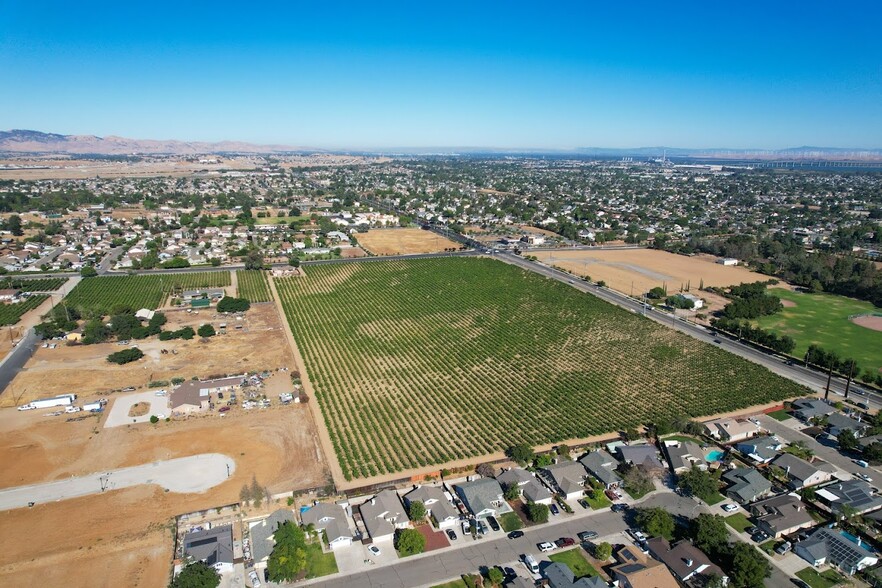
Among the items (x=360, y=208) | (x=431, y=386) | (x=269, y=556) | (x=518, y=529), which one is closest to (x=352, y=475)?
(x=269, y=556)

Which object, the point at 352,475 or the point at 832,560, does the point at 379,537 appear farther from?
the point at 832,560

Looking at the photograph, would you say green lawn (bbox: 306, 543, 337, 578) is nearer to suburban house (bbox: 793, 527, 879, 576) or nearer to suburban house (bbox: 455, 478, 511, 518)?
suburban house (bbox: 455, 478, 511, 518)

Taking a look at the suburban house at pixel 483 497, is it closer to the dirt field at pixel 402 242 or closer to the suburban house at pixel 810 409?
the suburban house at pixel 810 409

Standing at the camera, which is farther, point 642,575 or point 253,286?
point 253,286

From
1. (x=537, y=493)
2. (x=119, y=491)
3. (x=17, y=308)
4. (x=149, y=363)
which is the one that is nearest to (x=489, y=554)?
(x=537, y=493)

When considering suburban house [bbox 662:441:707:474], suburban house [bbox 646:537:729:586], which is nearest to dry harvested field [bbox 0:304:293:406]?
suburban house [bbox 662:441:707:474]

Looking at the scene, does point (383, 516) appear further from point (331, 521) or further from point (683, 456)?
point (683, 456)

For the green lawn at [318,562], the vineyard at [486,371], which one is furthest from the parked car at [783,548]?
the green lawn at [318,562]
